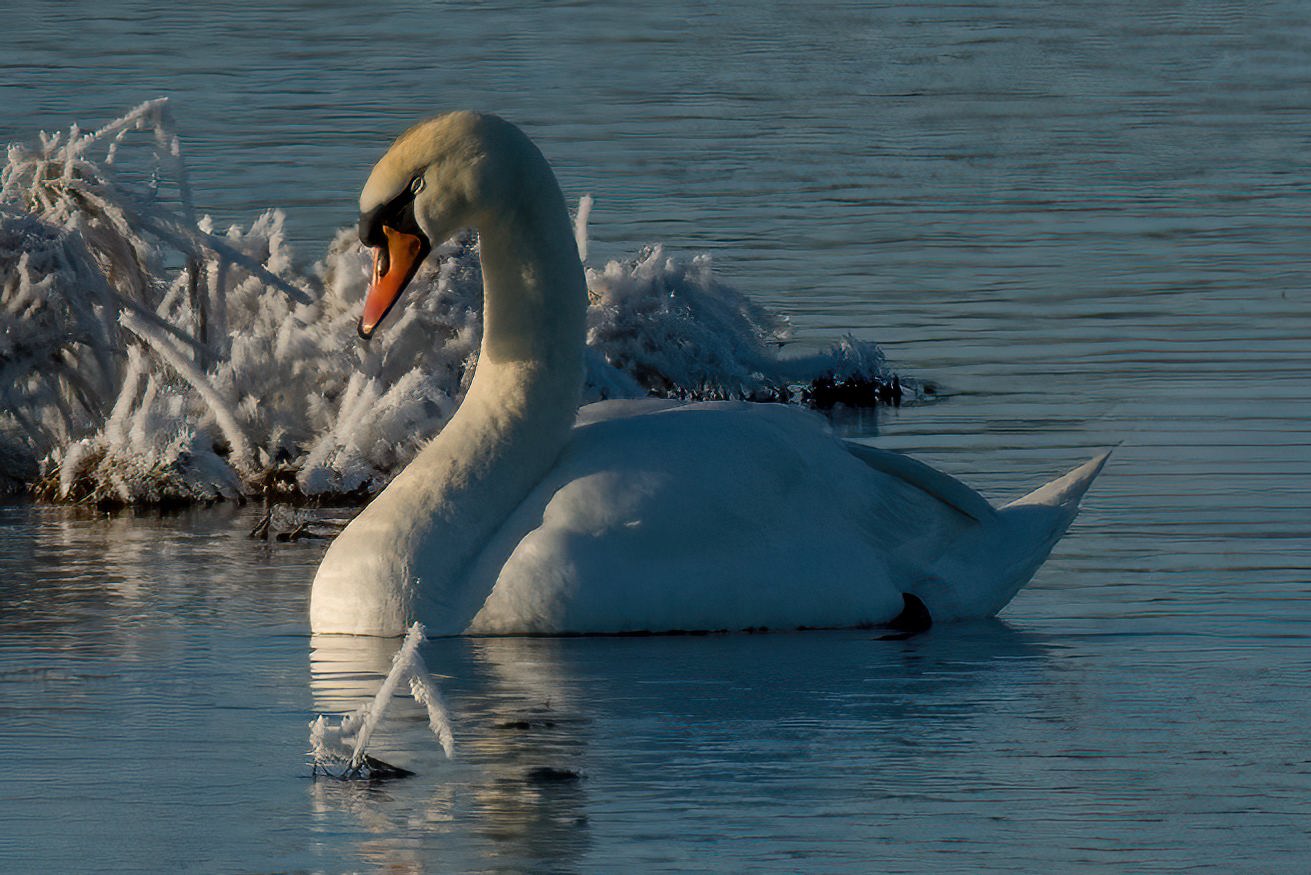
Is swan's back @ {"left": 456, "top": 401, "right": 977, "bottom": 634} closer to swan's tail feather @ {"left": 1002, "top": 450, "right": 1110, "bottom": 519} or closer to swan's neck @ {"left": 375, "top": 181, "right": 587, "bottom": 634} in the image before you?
swan's neck @ {"left": 375, "top": 181, "right": 587, "bottom": 634}

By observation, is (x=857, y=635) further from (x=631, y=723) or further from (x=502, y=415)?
(x=631, y=723)

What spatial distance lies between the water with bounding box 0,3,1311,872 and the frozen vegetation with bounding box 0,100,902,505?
368 mm

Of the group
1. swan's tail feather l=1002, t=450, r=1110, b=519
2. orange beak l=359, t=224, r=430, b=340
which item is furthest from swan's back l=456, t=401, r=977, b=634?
orange beak l=359, t=224, r=430, b=340

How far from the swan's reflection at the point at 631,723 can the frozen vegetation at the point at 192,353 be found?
2723 mm

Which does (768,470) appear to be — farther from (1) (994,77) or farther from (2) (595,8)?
(2) (595,8)

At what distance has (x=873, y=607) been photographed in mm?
8164

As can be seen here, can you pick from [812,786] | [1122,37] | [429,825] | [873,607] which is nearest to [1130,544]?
[873,607]

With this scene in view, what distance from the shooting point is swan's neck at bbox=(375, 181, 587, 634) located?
7.97m

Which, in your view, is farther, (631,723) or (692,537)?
(692,537)

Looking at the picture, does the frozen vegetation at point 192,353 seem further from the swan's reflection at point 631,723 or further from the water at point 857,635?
the swan's reflection at point 631,723

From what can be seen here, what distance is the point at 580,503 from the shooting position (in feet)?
26.0

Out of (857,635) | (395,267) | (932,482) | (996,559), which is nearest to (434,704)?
(857,635)

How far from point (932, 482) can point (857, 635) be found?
2.60ft

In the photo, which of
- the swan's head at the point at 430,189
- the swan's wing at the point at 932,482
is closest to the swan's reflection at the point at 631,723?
the swan's wing at the point at 932,482
